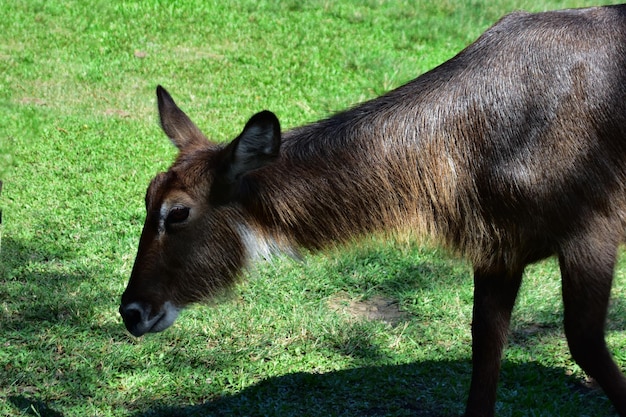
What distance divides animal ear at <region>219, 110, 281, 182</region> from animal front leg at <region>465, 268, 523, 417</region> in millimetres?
1276

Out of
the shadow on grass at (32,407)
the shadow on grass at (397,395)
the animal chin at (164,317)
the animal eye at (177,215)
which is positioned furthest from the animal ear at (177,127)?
the shadow on grass at (32,407)

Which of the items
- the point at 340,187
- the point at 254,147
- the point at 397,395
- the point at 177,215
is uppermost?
the point at 254,147

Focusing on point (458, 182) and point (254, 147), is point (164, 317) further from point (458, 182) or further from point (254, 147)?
point (458, 182)

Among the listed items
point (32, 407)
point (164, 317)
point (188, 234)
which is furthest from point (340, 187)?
point (32, 407)

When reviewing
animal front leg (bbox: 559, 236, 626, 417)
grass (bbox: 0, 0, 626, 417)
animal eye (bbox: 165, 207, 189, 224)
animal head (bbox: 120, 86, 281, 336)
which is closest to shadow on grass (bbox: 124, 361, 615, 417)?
grass (bbox: 0, 0, 626, 417)

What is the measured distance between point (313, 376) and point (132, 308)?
129 centimetres

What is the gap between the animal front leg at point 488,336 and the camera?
14.5 ft

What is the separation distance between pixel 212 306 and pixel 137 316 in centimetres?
42

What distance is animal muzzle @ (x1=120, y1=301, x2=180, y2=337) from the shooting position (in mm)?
3928

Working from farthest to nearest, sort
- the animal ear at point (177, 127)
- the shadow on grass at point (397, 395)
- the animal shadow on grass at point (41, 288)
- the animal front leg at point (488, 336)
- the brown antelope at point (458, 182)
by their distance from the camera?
the animal shadow on grass at point (41, 288) → the shadow on grass at point (397, 395) → the animal front leg at point (488, 336) → the animal ear at point (177, 127) → the brown antelope at point (458, 182)

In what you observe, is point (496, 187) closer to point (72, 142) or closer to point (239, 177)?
point (239, 177)

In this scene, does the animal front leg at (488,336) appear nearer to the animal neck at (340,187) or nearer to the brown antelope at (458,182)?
the brown antelope at (458,182)

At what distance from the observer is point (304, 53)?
1009 centimetres

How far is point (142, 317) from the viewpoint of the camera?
3934 millimetres
